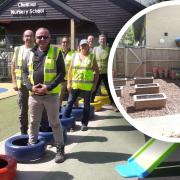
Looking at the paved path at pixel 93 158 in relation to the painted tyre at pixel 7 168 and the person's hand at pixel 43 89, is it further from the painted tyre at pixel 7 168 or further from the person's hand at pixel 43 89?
the person's hand at pixel 43 89

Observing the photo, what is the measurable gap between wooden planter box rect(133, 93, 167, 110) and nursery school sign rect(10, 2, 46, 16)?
14.5m

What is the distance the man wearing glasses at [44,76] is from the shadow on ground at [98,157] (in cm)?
58

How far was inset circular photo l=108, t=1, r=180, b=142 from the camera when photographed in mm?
2641

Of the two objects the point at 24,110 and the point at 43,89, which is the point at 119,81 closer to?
the point at 43,89

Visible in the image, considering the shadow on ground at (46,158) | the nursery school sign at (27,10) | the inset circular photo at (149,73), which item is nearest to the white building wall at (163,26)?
the inset circular photo at (149,73)

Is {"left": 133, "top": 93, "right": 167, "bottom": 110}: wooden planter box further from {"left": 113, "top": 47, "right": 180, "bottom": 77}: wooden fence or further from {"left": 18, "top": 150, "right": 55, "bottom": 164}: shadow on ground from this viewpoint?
{"left": 18, "top": 150, "right": 55, "bottom": 164}: shadow on ground

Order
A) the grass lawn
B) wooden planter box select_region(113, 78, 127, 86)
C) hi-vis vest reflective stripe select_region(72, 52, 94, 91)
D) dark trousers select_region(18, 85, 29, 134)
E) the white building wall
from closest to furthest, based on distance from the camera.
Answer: the white building wall, wooden planter box select_region(113, 78, 127, 86), dark trousers select_region(18, 85, 29, 134), hi-vis vest reflective stripe select_region(72, 52, 94, 91), the grass lawn

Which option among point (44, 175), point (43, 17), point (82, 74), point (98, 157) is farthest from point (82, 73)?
point (43, 17)

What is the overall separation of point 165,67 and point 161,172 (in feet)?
4.84

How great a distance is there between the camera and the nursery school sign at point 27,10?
Answer: 1664 cm

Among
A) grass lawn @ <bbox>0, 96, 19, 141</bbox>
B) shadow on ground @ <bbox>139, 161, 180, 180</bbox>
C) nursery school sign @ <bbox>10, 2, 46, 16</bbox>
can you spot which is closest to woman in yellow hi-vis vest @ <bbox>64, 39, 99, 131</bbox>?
grass lawn @ <bbox>0, 96, 19, 141</bbox>

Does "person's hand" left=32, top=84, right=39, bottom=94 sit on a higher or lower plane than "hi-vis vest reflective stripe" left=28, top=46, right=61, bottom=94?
lower

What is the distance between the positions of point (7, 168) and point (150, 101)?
6.05ft

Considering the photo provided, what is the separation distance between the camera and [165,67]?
8.85ft
